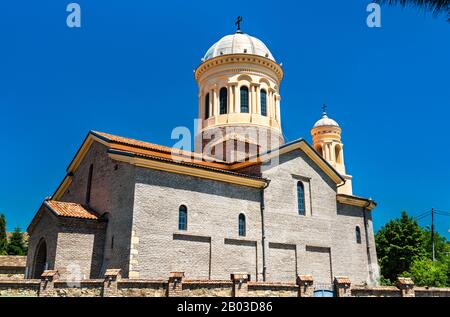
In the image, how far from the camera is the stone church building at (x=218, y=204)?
1672 centimetres

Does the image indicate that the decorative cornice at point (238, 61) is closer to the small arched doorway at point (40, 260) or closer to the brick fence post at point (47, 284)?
the small arched doorway at point (40, 260)

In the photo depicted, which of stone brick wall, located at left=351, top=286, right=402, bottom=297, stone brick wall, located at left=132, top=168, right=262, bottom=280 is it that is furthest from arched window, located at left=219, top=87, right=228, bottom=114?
stone brick wall, located at left=351, top=286, right=402, bottom=297

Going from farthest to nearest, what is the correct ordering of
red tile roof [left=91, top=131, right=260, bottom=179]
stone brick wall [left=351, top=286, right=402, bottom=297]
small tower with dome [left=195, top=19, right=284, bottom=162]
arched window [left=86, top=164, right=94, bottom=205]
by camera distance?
small tower with dome [left=195, top=19, right=284, bottom=162]
arched window [left=86, top=164, right=94, bottom=205]
red tile roof [left=91, top=131, right=260, bottom=179]
stone brick wall [left=351, top=286, right=402, bottom=297]

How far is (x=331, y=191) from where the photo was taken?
23.0 m

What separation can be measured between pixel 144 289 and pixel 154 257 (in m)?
3.68

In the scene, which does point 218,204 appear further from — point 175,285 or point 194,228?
point 175,285

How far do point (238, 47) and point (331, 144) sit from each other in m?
11.7

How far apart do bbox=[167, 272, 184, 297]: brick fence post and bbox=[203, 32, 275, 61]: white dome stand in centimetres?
1661

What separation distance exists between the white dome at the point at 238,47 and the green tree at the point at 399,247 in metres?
19.8

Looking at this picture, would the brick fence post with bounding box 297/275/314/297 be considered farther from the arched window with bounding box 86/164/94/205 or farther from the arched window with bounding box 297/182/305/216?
the arched window with bounding box 86/164/94/205

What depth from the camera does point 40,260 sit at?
18422 mm

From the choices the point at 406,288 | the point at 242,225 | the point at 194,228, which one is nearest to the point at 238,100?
the point at 242,225

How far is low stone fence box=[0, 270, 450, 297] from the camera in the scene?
1187 cm
